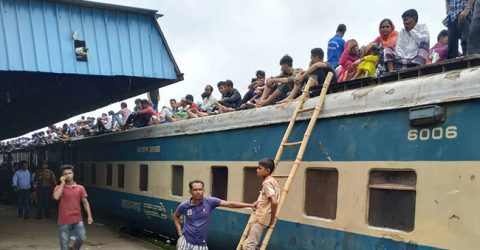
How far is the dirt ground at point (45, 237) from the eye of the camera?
37.6 ft

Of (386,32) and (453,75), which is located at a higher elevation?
(386,32)

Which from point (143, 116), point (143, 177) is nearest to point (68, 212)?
point (143, 177)

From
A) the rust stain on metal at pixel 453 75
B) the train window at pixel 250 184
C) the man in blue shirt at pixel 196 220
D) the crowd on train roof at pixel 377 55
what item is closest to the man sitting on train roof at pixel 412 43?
the crowd on train roof at pixel 377 55

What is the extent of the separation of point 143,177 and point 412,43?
8.04 metres

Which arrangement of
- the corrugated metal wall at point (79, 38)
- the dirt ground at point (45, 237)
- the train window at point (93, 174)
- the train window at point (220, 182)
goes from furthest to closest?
the train window at point (93, 174), the dirt ground at point (45, 237), the corrugated metal wall at point (79, 38), the train window at point (220, 182)

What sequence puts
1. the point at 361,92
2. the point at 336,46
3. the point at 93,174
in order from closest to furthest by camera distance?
1. the point at 361,92
2. the point at 336,46
3. the point at 93,174

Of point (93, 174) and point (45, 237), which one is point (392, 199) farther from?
point (93, 174)

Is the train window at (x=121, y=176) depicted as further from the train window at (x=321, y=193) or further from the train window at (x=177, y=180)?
the train window at (x=321, y=193)

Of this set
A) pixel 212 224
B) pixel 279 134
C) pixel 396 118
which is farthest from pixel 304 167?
pixel 212 224

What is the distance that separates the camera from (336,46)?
967 centimetres

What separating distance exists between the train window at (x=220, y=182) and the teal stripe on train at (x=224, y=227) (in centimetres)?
32

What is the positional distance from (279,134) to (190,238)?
2.27 m

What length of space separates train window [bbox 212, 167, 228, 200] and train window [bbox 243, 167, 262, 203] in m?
0.73

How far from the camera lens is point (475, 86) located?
4.78 metres
